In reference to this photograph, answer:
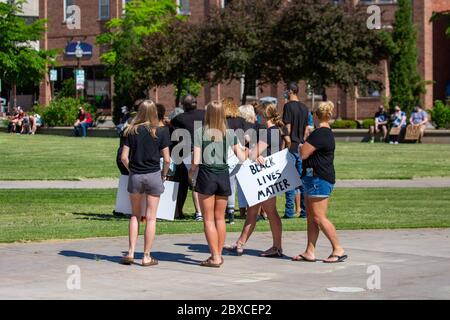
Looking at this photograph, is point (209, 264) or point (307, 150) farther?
point (307, 150)

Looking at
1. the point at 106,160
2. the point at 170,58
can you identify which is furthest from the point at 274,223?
the point at 170,58

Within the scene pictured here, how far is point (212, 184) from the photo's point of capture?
39.0 feet

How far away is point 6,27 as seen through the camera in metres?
47.3

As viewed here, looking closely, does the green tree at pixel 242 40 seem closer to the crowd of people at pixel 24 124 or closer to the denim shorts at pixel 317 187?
the crowd of people at pixel 24 124

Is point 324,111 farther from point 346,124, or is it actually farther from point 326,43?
point 346,124

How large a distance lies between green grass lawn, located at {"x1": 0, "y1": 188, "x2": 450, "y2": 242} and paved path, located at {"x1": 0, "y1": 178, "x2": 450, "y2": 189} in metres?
1.20

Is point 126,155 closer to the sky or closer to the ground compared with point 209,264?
closer to the sky

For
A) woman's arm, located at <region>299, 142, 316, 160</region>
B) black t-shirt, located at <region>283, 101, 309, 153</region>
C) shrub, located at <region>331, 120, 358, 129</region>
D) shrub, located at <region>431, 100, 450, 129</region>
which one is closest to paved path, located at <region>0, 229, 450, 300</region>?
woman's arm, located at <region>299, 142, 316, 160</region>

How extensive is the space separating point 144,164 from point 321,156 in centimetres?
207

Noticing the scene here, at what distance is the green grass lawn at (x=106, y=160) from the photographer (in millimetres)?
26344

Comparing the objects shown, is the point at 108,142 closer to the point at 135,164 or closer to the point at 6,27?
the point at 6,27

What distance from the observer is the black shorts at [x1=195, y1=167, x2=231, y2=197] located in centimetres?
1188

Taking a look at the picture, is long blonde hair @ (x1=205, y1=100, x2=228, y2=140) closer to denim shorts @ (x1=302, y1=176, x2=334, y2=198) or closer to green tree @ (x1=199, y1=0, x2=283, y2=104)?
denim shorts @ (x1=302, y1=176, x2=334, y2=198)
